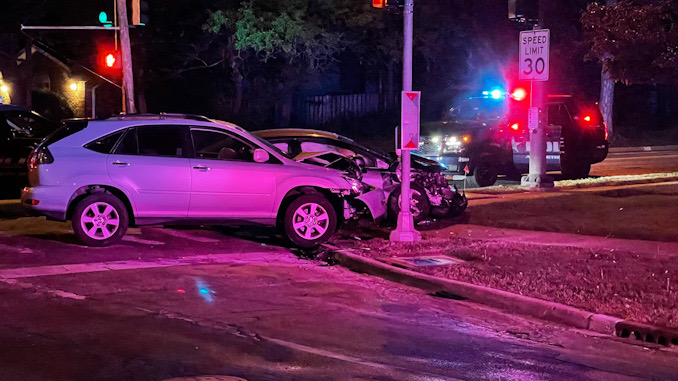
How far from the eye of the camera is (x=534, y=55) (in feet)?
52.6

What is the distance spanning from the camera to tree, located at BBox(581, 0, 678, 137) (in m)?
19.1

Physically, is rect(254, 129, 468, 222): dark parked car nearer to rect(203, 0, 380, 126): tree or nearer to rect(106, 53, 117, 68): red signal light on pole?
rect(106, 53, 117, 68): red signal light on pole

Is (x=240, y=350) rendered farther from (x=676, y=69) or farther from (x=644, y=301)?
(x=676, y=69)

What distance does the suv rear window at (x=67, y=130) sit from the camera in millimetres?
10977

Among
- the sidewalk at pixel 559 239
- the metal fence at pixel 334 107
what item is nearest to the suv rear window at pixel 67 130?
the sidewalk at pixel 559 239

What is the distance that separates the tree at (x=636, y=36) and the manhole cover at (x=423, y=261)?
11193mm

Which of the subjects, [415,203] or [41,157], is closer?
[41,157]

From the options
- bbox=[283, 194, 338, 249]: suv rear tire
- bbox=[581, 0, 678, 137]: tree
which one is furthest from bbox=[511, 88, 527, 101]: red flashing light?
bbox=[283, 194, 338, 249]: suv rear tire

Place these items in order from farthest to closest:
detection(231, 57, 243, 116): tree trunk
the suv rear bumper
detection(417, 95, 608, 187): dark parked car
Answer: detection(231, 57, 243, 116): tree trunk → detection(417, 95, 608, 187): dark parked car → the suv rear bumper

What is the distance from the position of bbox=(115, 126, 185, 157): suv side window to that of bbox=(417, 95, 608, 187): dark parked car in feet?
25.6

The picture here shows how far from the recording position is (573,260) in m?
10.2

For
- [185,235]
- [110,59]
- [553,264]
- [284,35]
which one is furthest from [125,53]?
[553,264]

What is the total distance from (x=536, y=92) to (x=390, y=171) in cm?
517

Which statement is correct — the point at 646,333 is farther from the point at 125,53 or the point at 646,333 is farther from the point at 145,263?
the point at 125,53
